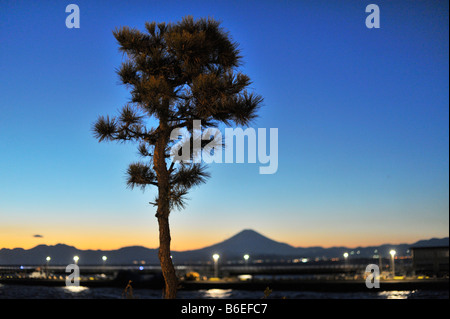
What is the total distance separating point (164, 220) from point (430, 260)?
58.1 meters

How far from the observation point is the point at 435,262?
59312mm

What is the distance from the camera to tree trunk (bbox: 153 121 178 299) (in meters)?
9.27

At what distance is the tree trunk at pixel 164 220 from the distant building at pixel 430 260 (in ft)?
182

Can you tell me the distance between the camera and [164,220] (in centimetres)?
930

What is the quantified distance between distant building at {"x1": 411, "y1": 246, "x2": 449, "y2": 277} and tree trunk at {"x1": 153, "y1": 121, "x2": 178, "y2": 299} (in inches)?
2184

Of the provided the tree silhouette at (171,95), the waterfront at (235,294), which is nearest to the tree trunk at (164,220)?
the tree silhouette at (171,95)

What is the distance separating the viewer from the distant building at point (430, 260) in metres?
58.4

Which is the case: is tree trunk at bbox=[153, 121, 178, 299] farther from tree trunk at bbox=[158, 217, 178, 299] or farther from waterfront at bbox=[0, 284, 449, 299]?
waterfront at bbox=[0, 284, 449, 299]

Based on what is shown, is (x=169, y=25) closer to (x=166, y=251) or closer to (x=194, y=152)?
(x=194, y=152)

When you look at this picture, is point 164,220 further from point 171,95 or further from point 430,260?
point 430,260
